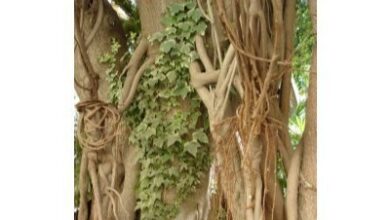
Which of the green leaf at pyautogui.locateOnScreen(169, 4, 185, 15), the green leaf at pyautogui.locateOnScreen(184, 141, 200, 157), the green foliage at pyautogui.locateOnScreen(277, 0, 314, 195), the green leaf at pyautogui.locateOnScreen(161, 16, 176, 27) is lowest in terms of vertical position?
the green leaf at pyautogui.locateOnScreen(184, 141, 200, 157)

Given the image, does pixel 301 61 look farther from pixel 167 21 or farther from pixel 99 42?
pixel 99 42

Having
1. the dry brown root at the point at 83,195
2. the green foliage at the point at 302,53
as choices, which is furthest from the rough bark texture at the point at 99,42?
the green foliage at the point at 302,53

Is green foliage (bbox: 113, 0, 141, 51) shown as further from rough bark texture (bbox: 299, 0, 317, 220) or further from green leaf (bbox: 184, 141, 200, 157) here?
rough bark texture (bbox: 299, 0, 317, 220)

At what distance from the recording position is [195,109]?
6.96ft

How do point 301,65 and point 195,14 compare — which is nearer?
point 301,65

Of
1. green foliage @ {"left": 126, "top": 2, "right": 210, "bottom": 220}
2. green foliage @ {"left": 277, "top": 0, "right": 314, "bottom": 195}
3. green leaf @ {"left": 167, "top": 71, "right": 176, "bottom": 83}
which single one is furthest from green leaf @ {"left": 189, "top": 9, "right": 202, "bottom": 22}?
green foliage @ {"left": 277, "top": 0, "right": 314, "bottom": 195}

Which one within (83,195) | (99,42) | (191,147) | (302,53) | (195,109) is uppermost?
(99,42)

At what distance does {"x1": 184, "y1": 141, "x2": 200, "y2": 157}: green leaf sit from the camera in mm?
2105

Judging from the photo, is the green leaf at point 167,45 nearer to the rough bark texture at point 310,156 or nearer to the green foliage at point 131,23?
the green foliage at point 131,23

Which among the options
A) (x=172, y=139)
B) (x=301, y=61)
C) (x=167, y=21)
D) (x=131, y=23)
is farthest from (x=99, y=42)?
(x=301, y=61)

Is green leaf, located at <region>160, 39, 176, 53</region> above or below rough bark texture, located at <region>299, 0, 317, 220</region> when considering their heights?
above

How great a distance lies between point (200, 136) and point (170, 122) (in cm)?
10

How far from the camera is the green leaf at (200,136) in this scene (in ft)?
6.86

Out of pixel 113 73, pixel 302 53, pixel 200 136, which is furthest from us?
pixel 113 73
